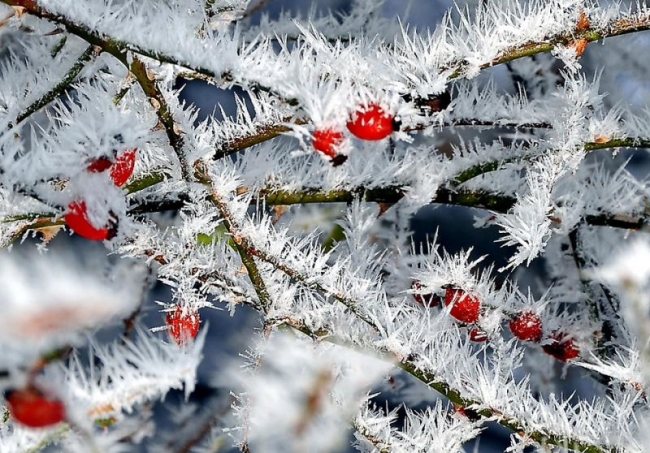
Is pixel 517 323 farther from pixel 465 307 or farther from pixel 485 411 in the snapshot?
pixel 485 411

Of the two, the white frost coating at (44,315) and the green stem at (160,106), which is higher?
the green stem at (160,106)

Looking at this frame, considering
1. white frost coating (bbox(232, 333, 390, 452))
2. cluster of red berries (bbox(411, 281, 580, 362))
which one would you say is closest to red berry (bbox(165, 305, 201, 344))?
white frost coating (bbox(232, 333, 390, 452))

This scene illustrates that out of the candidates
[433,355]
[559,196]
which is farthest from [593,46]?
[433,355]

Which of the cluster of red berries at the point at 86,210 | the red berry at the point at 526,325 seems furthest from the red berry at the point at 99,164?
the red berry at the point at 526,325

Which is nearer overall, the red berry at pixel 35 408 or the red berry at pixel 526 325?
the red berry at pixel 35 408

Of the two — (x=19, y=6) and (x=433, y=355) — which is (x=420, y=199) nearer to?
A: (x=433, y=355)

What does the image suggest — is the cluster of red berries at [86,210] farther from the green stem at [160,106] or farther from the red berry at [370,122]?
the red berry at [370,122]

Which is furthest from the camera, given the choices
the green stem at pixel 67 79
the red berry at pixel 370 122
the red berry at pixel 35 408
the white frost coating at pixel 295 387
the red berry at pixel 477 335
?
the red berry at pixel 477 335
